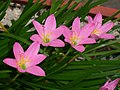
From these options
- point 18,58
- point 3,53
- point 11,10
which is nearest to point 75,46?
point 18,58

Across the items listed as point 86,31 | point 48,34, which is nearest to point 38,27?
point 48,34

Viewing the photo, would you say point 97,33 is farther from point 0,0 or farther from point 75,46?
point 0,0

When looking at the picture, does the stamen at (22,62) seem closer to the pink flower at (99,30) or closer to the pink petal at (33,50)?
the pink petal at (33,50)

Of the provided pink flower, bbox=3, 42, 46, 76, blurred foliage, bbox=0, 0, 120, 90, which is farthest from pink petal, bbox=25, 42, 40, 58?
blurred foliage, bbox=0, 0, 120, 90

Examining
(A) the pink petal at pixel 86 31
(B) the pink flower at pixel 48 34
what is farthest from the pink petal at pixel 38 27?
(A) the pink petal at pixel 86 31

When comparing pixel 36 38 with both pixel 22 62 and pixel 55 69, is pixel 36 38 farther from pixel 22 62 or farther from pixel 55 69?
pixel 55 69
